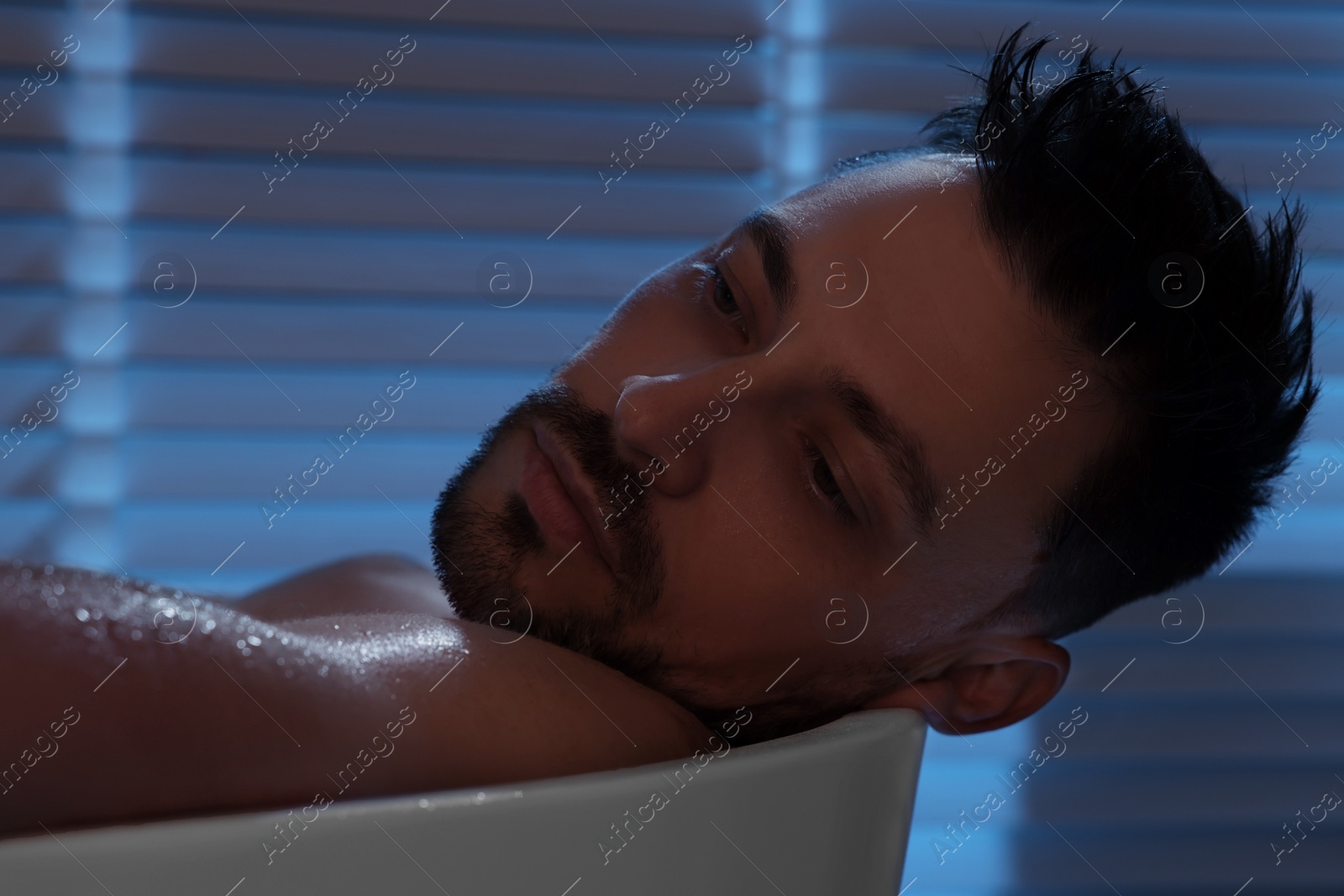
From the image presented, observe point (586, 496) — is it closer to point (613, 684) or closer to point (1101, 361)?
point (613, 684)

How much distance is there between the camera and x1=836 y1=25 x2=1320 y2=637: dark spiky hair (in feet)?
2.97

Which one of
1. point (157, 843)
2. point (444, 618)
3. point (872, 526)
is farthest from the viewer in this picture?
point (872, 526)

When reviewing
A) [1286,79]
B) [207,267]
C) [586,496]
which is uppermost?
[207,267]

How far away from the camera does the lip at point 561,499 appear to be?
887 millimetres

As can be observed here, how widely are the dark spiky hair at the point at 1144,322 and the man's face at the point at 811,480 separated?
0.11ft

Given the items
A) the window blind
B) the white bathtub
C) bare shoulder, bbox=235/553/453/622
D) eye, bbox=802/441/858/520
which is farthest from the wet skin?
the window blind

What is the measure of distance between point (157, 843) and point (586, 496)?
0.47 metres

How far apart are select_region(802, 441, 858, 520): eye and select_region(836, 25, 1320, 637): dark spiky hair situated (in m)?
0.18

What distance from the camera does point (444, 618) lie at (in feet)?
Result: 2.30

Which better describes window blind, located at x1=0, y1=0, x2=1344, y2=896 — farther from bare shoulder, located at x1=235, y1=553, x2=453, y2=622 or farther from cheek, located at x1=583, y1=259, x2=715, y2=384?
cheek, located at x1=583, y1=259, x2=715, y2=384

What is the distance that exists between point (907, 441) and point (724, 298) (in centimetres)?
23

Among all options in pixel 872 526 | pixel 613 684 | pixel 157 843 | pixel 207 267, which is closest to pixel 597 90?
pixel 207 267

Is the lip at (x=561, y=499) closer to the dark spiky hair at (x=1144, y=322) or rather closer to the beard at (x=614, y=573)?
the beard at (x=614, y=573)

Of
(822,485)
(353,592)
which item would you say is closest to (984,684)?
(822,485)
